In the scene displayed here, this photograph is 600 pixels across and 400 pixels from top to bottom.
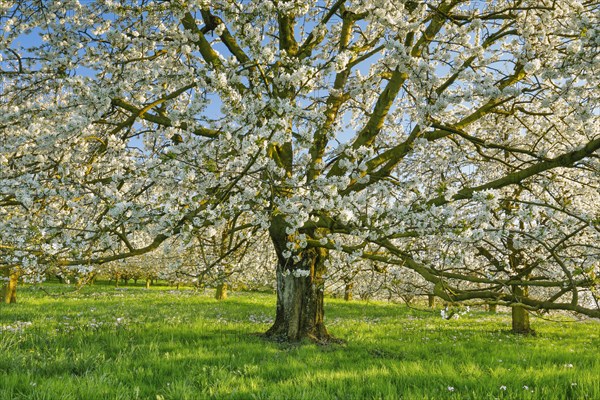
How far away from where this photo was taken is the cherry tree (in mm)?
4719

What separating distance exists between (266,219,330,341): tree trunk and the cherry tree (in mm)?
33

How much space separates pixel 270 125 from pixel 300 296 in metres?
4.68

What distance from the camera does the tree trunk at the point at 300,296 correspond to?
25.2 ft

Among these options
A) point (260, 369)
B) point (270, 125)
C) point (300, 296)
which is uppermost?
point (270, 125)

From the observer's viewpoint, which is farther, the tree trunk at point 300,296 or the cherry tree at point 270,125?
the tree trunk at point 300,296

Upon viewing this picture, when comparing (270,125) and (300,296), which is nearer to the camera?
(270,125)

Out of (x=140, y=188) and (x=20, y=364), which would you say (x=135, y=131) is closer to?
(x=140, y=188)

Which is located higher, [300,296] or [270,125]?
[270,125]

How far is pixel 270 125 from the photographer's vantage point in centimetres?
399

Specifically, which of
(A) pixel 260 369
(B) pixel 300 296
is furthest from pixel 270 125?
(B) pixel 300 296

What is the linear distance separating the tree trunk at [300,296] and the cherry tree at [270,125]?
0.03m

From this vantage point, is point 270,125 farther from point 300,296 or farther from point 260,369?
point 300,296

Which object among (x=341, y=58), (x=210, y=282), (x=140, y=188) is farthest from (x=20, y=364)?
(x=341, y=58)

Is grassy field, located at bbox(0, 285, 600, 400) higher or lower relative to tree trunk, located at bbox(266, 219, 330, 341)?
lower
